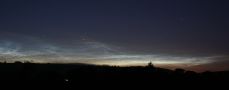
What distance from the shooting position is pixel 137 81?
189 ft

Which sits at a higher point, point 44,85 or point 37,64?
point 37,64

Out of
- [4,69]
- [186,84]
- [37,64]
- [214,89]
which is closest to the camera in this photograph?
[214,89]

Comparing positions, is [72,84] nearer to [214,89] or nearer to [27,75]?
[27,75]

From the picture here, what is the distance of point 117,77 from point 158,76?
8.53 metres

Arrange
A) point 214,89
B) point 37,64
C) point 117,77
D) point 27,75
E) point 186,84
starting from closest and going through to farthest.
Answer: point 214,89
point 186,84
point 117,77
point 27,75
point 37,64

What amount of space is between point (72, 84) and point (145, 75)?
15.7 m

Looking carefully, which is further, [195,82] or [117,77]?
[117,77]

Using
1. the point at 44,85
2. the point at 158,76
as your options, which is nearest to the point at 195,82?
the point at 158,76

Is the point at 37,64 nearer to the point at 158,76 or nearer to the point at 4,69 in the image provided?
the point at 4,69

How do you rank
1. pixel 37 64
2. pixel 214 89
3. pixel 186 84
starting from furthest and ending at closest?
pixel 37 64
pixel 186 84
pixel 214 89

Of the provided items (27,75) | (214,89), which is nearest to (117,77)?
(214,89)

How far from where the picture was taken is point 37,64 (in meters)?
92.4

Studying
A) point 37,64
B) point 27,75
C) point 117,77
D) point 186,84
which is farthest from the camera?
point 37,64

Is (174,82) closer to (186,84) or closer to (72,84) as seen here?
(186,84)
